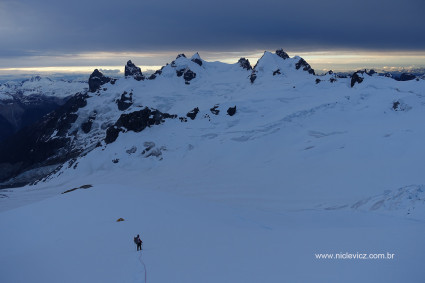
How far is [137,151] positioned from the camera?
321 ft

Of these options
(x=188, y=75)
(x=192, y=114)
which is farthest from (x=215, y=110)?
(x=188, y=75)

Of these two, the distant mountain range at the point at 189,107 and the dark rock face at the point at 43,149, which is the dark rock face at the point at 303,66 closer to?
the distant mountain range at the point at 189,107

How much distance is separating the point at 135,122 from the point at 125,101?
68212mm

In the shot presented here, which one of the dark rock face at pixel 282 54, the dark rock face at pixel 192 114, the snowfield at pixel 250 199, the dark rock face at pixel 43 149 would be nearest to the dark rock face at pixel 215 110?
the snowfield at pixel 250 199

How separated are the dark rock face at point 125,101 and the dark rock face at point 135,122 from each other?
2406 inches

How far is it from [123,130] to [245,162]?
57.6 meters

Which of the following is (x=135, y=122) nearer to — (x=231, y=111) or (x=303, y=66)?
(x=231, y=111)

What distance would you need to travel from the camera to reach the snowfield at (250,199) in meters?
14.7

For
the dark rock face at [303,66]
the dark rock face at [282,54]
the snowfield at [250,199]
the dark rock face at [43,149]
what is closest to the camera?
the snowfield at [250,199]

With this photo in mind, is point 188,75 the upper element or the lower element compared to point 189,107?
upper

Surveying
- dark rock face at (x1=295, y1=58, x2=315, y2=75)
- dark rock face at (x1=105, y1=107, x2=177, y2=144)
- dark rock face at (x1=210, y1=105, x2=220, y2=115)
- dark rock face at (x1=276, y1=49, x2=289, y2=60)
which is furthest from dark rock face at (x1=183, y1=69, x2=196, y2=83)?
dark rock face at (x1=105, y1=107, x2=177, y2=144)

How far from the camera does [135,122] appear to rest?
10956 centimetres

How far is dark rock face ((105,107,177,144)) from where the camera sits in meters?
109

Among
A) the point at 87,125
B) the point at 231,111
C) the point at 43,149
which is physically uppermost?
the point at 231,111
